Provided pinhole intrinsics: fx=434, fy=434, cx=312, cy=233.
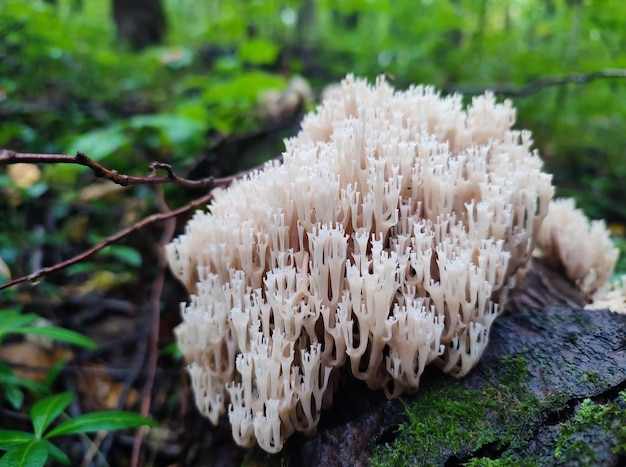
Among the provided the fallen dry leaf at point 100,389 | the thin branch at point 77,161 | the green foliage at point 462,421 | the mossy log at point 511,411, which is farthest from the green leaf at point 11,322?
the green foliage at point 462,421

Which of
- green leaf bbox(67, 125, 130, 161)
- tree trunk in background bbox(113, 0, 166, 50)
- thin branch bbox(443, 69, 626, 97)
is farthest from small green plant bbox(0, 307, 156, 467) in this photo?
tree trunk in background bbox(113, 0, 166, 50)

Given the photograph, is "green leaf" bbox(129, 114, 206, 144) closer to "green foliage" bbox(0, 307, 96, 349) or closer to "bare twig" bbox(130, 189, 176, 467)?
"bare twig" bbox(130, 189, 176, 467)

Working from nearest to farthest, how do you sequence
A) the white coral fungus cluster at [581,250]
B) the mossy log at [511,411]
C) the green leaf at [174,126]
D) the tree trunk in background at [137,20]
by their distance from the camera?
the mossy log at [511,411]
the white coral fungus cluster at [581,250]
the green leaf at [174,126]
the tree trunk in background at [137,20]

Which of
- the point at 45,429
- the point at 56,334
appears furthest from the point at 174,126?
the point at 45,429

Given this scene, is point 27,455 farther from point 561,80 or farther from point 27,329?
point 561,80

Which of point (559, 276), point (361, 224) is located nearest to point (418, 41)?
point (559, 276)

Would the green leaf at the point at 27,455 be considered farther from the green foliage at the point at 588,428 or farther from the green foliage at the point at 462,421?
the green foliage at the point at 588,428

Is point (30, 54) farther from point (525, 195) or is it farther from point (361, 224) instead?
point (525, 195)
